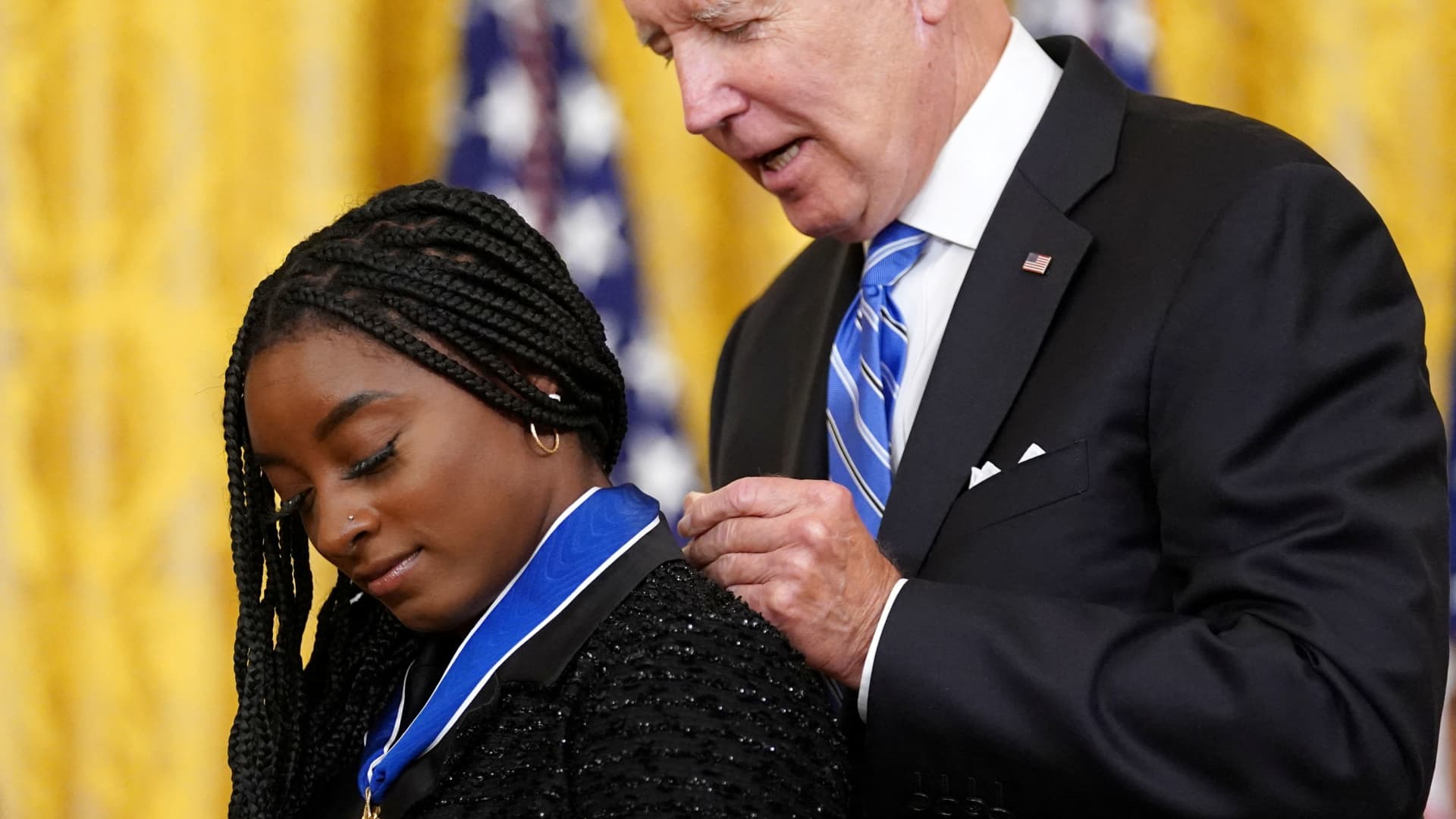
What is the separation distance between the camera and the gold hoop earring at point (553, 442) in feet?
4.34

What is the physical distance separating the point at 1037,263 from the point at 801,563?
456mm

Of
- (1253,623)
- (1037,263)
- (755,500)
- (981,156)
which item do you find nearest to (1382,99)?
(981,156)

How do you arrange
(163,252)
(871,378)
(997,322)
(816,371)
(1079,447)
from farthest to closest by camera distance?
(163,252) → (816,371) → (871,378) → (997,322) → (1079,447)

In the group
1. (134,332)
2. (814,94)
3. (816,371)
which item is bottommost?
(134,332)

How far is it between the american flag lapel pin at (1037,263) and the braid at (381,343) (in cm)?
47

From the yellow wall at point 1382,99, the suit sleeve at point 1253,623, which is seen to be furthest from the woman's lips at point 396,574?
the yellow wall at point 1382,99

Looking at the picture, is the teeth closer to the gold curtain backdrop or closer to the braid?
the braid

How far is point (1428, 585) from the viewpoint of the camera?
4.67ft

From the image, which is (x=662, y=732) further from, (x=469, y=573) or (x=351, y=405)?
(x=351, y=405)

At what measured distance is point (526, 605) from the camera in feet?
4.13

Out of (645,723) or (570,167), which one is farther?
(570,167)

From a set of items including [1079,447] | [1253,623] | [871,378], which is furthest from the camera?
[871,378]

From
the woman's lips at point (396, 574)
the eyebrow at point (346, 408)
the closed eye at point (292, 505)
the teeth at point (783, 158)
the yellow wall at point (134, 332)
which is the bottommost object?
the yellow wall at point (134, 332)

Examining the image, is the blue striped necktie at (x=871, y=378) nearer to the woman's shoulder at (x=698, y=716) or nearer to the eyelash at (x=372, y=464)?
the woman's shoulder at (x=698, y=716)
